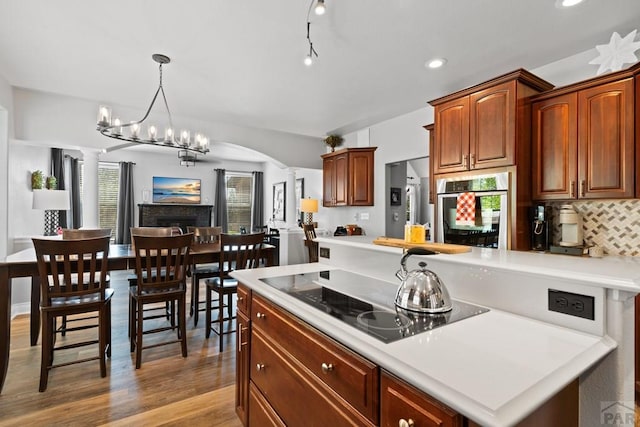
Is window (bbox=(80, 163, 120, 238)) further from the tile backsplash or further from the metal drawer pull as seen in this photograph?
the tile backsplash

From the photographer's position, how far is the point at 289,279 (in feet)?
5.76

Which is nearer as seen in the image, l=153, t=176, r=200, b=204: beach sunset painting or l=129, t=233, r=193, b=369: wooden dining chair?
l=129, t=233, r=193, b=369: wooden dining chair

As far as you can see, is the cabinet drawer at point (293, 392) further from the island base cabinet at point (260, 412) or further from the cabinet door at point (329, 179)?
the cabinet door at point (329, 179)

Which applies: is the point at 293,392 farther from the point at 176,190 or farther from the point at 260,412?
the point at 176,190

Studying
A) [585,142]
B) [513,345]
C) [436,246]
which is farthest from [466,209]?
[513,345]

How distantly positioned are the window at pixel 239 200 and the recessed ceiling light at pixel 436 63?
676cm

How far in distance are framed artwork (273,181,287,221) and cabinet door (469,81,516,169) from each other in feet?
18.8

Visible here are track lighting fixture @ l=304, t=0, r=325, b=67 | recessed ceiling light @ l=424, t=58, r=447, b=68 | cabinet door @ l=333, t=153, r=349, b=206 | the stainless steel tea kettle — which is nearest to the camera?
the stainless steel tea kettle

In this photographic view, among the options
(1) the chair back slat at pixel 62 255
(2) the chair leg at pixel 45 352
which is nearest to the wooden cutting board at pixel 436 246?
(1) the chair back slat at pixel 62 255

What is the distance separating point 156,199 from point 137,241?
593 centimetres

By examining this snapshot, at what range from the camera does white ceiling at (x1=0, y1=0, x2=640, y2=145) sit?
2.14 metres

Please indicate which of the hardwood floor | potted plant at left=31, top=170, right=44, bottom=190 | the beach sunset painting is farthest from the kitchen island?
the beach sunset painting

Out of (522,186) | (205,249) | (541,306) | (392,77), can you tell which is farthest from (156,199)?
(541,306)

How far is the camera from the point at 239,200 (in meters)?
8.95
